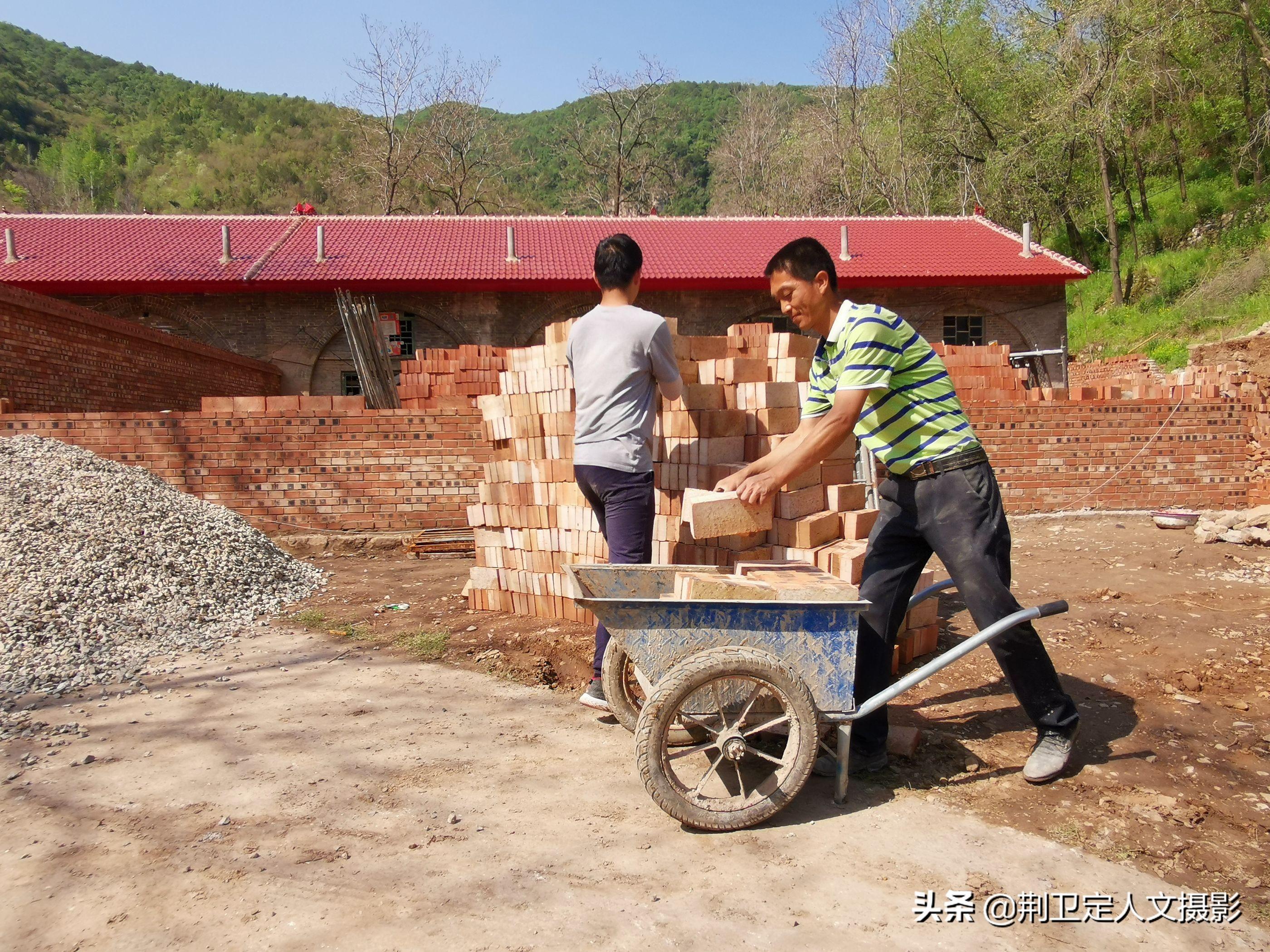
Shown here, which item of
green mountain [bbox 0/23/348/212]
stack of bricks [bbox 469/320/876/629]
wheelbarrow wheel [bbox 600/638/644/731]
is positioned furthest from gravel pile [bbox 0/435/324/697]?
green mountain [bbox 0/23/348/212]

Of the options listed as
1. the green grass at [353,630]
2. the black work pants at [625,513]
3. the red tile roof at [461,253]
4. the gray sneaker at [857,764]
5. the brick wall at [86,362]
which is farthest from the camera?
the red tile roof at [461,253]

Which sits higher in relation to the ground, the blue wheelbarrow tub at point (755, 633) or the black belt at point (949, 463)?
the black belt at point (949, 463)

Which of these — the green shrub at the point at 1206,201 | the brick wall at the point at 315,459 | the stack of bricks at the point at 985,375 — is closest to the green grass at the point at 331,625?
the brick wall at the point at 315,459

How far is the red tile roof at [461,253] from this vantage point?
17.8 meters

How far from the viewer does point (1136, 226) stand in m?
28.1

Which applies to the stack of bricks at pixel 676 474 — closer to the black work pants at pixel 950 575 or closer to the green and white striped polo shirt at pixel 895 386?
the black work pants at pixel 950 575

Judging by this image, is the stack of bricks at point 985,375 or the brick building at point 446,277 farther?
the brick building at point 446,277

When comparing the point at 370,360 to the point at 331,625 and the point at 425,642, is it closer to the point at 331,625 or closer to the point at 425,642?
the point at 331,625

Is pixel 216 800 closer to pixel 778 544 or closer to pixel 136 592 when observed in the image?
pixel 778 544

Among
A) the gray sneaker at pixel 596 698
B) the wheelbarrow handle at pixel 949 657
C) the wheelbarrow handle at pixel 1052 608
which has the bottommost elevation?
the gray sneaker at pixel 596 698

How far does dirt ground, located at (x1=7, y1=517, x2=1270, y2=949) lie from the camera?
212 centimetres

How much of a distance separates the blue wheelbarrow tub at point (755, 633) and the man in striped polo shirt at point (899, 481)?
0.44 metres

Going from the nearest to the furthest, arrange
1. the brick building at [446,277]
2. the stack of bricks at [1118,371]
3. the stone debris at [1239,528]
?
the stone debris at [1239,528], the stack of bricks at [1118,371], the brick building at [446,277]

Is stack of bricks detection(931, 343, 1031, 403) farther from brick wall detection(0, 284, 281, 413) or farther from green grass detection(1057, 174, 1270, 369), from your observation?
brick wall detection(0, 284, 281, 413)
